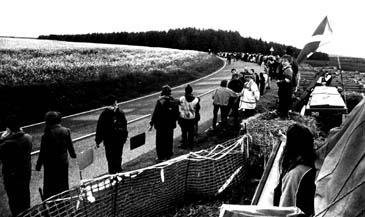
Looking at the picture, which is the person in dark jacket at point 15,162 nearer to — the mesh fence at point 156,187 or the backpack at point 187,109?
the mesh fence at point 156,187

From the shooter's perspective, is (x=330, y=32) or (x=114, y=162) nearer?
(x=330, y=32)

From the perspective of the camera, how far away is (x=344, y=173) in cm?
360

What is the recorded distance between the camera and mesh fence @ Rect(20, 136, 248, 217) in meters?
5.96

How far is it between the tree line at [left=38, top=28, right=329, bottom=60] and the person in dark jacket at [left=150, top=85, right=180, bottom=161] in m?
91.6

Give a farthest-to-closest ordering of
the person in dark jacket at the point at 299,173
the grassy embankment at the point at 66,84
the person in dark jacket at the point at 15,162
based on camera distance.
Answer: the grassy embankment at the point at 66,84
the person in dark jacket at the point at 15,162
the person in dark jacket at the point at 299,173

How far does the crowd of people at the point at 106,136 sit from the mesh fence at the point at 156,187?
1.61ft

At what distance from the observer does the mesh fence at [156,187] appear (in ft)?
19.6

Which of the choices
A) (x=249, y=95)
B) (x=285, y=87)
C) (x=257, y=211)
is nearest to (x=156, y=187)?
(x=257, y=211)

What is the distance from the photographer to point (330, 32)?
7.75 meters

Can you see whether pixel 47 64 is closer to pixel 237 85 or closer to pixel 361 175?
pixel 237 85

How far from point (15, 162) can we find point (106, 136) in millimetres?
2154

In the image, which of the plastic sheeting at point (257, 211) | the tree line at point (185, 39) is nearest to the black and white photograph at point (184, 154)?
the plastic sheeting at point (257, 211)

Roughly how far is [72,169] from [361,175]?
8276 mm

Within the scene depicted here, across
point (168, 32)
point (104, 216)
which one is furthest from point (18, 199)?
point (168, 32)
